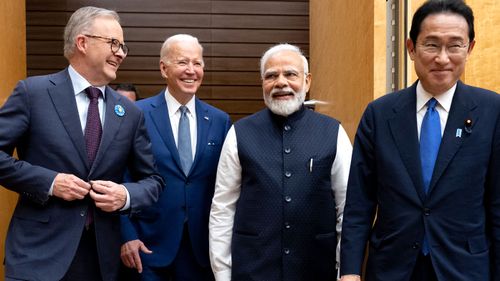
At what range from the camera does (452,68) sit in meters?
1.93

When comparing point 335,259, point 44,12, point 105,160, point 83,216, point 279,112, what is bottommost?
point 335,259

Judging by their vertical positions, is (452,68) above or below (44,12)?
below

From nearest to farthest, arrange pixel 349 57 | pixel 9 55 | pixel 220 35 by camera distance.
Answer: pixel 349 57, pixel 9 55, pixel 220 35

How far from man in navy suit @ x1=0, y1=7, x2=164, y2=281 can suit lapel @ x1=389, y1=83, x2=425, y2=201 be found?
3.31 ft

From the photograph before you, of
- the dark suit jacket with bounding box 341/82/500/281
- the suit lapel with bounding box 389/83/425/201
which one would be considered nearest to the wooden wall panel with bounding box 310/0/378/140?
the suit lapel with bounding box 389/83/425/201

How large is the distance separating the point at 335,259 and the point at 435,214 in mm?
718

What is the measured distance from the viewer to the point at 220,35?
22.6ft

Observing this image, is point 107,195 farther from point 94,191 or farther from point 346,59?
point 346,59

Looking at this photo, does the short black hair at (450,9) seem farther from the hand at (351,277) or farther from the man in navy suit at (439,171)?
the hand at (351,277)

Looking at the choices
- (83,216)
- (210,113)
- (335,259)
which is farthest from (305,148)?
(83,216)

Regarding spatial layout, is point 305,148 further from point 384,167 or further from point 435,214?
point 435,214

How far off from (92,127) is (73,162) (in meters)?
0.16

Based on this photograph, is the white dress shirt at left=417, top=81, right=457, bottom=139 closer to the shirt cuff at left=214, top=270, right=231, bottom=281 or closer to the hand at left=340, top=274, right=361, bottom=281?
the hand at left=340, top=274, right=361, bottom=281

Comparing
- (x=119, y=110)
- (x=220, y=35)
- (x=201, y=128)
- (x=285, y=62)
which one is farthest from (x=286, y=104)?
(x=220, y=35)
